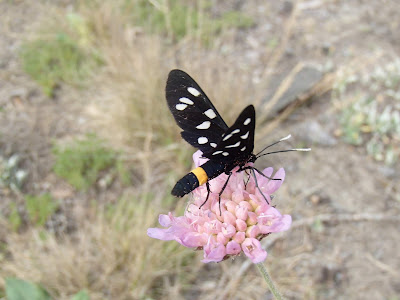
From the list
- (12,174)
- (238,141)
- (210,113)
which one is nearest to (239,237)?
(238,141)

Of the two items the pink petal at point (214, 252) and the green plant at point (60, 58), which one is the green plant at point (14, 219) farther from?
the pink petal at point (214, 252)

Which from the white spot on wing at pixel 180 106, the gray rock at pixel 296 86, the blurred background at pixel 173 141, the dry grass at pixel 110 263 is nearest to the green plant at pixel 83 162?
the blurred background at pixel 173 141

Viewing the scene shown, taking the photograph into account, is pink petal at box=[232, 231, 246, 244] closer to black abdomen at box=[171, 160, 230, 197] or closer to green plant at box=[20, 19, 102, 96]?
black abdomen at box=[171, 160, 230, 197]

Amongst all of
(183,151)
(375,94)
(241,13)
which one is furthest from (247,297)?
(241,13)

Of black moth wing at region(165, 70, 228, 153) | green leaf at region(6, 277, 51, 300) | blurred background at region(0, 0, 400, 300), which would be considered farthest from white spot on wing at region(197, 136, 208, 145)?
green leaf at region(6, 277, 51, 300)

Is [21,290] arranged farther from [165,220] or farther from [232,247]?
[232,247]

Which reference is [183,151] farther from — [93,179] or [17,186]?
[17,186]

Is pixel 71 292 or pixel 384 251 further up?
pixel 71 292
